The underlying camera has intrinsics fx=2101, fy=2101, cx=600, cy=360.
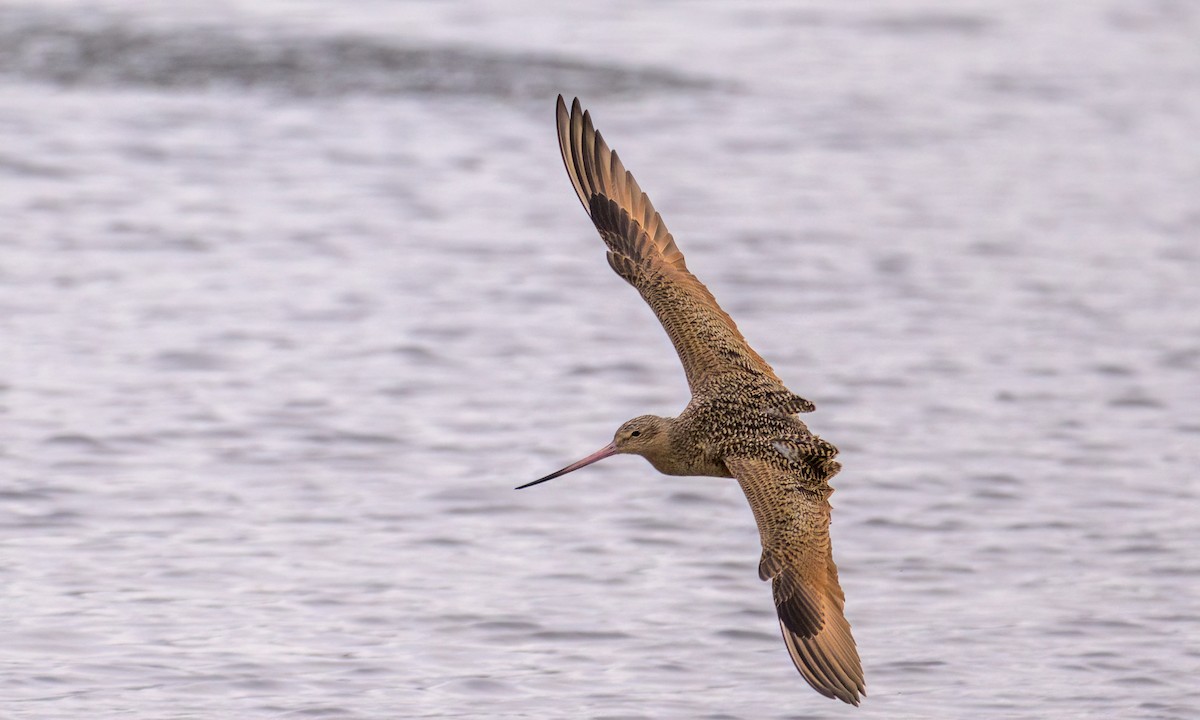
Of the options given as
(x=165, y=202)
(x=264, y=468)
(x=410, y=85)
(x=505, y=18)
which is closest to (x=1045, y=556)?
(x=264, y=468)

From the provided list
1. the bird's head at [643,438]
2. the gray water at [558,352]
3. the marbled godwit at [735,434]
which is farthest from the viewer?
the gray water at [558,352]

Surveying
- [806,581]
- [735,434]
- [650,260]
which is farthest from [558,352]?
[806,581]

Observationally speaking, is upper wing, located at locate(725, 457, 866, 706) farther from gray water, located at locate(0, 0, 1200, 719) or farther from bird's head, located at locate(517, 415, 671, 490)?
gray water, located at locate(0, 0, 1200, 719)

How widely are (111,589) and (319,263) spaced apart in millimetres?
4534

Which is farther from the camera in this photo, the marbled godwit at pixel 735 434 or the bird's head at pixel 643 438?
the bird's head at pixel 643 438

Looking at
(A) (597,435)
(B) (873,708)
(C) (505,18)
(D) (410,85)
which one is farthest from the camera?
(C) (505,18)

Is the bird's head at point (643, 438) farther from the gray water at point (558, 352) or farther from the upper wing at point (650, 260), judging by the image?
the gray water at point (558, 352)

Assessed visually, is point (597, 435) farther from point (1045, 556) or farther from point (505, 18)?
point (505, 18)

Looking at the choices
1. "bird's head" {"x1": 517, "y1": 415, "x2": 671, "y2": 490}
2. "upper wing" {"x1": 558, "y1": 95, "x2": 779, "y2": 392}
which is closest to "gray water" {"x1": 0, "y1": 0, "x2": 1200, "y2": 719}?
"bird's head" {"x1": 517, "y1": 415, "x2": 671, "y2": 490}

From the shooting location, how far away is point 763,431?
7.03 meters

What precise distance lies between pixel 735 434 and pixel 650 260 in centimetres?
104

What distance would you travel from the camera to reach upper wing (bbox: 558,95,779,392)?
294 inches

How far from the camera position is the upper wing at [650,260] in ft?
24.5

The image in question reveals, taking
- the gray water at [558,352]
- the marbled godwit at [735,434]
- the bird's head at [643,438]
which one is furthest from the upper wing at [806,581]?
the gray water at [558,352]
